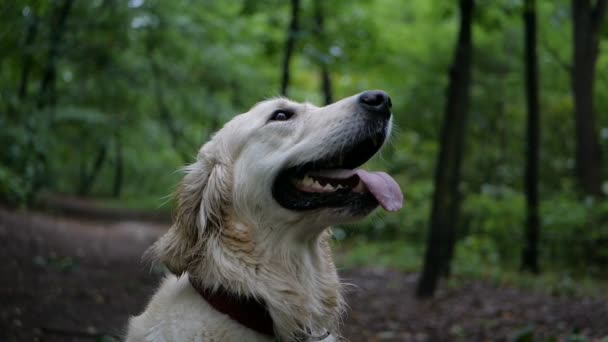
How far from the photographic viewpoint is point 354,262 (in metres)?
12.6

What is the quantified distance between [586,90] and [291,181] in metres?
8.71

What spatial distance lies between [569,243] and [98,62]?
9.46 m

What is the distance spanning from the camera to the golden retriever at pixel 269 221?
8.62 feet

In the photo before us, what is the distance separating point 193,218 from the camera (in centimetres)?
285

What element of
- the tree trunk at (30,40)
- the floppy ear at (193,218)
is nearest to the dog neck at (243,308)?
the floppy ear at (193,218)

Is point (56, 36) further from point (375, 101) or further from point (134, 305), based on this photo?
point (375, 101)

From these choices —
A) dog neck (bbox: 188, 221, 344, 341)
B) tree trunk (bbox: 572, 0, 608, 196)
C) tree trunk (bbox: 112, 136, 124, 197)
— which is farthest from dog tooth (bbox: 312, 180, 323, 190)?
tree trunk (bbox: 112, 136, 124, 197)

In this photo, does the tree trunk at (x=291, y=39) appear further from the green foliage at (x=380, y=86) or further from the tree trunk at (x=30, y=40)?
the tree trunk at (x=30, y=40)

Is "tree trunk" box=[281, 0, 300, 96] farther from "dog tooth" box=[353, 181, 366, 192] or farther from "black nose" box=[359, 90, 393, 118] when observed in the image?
"dog tooth" box=[353, 181, 366, 192]

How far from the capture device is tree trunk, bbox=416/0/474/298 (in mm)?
7172

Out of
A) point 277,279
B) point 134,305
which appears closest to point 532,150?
point 134,305

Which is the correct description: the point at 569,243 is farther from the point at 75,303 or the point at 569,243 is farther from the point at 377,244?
the point at 75,303

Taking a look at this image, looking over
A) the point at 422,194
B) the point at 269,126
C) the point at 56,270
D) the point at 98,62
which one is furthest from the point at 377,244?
the point at 269,126

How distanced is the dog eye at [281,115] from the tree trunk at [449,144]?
183 inches
